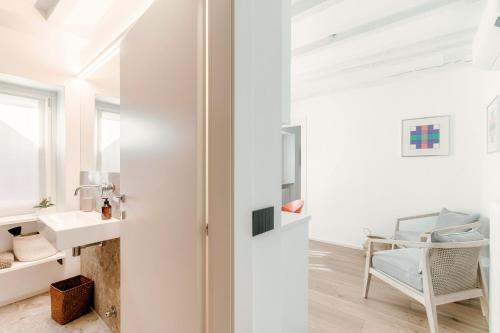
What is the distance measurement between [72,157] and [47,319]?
1.36m

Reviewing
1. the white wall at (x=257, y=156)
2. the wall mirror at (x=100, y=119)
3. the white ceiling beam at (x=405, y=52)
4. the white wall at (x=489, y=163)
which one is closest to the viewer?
the white wall at (x=257, y=156)

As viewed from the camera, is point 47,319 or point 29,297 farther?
point 29,297

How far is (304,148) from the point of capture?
3967 mm

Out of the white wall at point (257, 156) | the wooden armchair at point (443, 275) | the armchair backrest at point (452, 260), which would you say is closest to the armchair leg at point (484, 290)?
the wooden armchair at point (443, 275)

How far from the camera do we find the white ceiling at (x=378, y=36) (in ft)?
5.50

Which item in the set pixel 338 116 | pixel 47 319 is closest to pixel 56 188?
pixel 47 319

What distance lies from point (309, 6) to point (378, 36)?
834 millimetres

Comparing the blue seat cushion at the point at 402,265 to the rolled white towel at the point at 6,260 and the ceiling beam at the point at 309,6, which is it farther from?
the rolled white towel at the point at 6,260

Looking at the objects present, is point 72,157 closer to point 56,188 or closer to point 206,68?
point 56,188

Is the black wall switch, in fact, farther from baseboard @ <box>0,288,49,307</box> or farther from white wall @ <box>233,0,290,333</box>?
baseboard @ <box>0,288,49,307</box>

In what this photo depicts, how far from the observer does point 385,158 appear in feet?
10.4

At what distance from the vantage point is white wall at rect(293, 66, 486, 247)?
2.66 m

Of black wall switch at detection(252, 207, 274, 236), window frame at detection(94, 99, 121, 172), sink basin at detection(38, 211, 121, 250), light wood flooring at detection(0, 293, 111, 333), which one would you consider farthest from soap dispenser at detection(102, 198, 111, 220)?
black wall switch at detection(252, 207, 274, 236)

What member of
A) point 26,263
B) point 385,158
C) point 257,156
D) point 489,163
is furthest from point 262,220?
point 385,158
